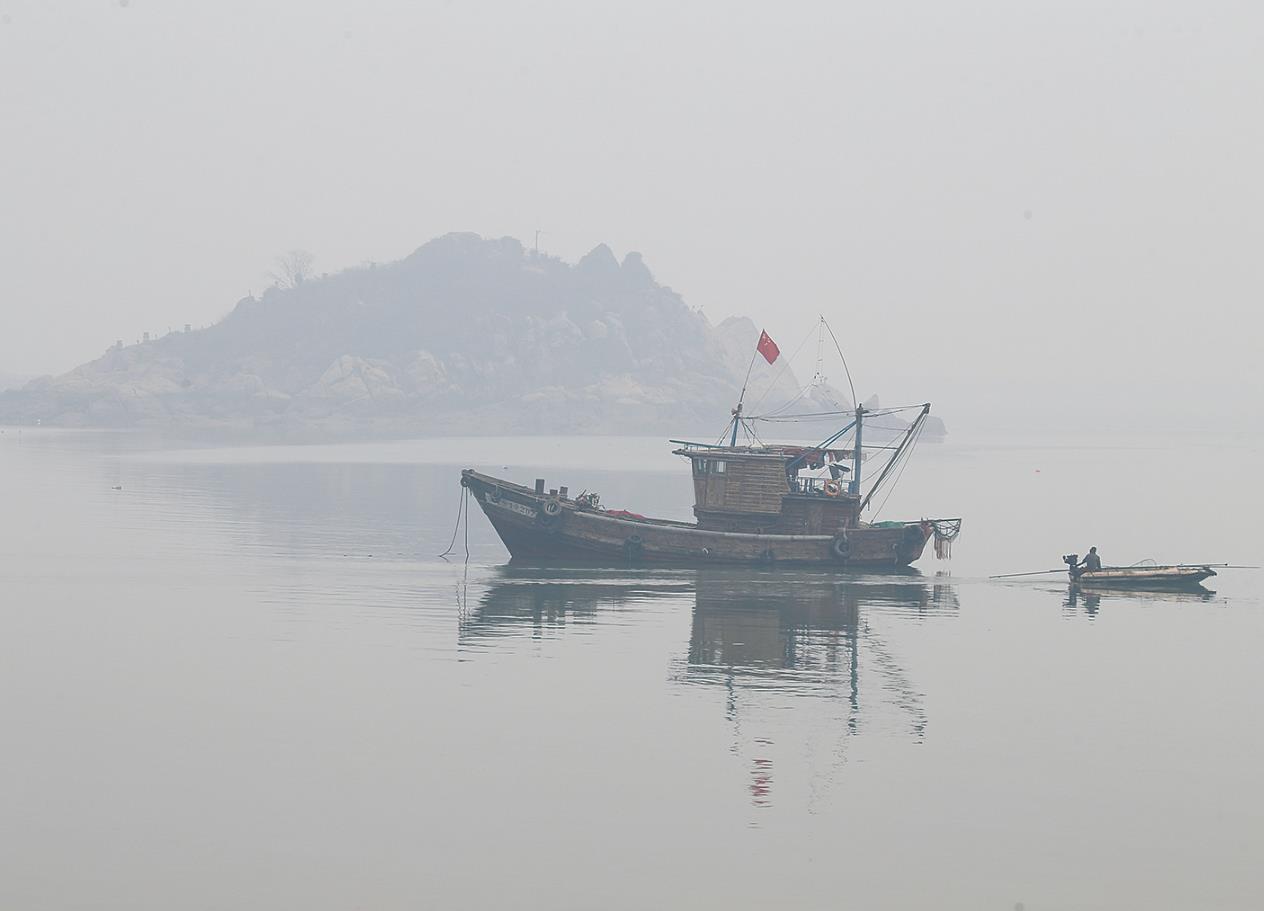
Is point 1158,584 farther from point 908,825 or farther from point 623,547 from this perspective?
point 908,825

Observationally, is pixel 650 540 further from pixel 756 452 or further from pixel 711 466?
pixel 756 452

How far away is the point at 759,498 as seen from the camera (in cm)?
5800

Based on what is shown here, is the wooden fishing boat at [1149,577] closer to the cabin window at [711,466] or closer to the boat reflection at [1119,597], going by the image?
the boat reflection at [1119,597]

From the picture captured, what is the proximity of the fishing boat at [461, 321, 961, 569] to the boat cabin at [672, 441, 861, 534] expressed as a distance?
0.04m

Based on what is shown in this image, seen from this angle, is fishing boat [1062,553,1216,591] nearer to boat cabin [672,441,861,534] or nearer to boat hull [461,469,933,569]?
boat hull [461,469,933,569]

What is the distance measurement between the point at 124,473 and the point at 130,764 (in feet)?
359

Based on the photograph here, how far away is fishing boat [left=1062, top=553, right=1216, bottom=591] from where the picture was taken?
55.6 meters

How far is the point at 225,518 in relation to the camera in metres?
81.4

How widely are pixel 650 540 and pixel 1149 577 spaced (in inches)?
853

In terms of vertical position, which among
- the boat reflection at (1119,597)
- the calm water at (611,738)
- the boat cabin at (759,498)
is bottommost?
the calm water at (611,738)

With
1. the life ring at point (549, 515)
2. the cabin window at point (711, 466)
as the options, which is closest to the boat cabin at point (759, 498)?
the cabin window at point (711, 466)

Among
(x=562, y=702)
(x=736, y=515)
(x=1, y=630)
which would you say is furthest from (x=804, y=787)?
(x=736, y=515)

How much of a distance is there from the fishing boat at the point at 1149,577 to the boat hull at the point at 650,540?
7.89m

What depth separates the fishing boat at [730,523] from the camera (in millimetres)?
57562
